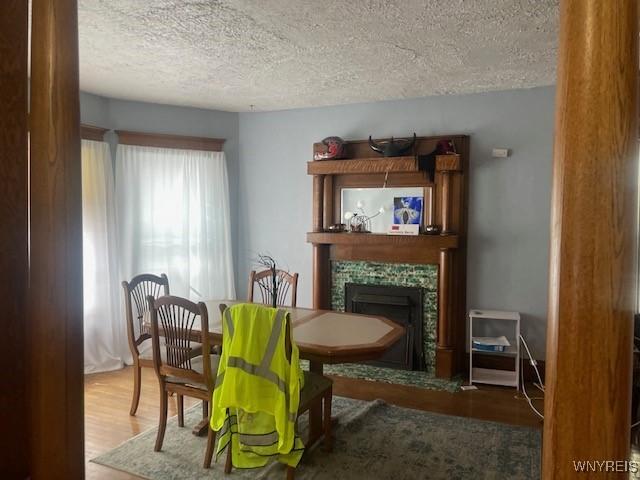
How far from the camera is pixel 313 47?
303 centimetres

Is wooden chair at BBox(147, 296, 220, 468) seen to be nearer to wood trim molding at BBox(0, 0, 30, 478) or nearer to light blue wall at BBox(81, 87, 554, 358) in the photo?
wood trim molding at BBox(0, 0, 30, 478)

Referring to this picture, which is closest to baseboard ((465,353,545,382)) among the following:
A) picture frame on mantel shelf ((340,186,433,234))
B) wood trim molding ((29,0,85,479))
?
picture frame on mantel shelf ((340,186,433,234))

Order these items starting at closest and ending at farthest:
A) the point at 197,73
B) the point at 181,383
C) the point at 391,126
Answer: the point at 181,383, the point at 197,73, the point at 391,126

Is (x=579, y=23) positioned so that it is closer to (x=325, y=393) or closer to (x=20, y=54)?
(x=20, y=54)

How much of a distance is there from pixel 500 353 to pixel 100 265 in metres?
3.67

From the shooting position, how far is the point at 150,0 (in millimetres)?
2346

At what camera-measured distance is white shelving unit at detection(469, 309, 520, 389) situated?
3994 millimetres

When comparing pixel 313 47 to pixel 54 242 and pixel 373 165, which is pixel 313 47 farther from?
pixel 54 242

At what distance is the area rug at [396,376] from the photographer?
4047mm

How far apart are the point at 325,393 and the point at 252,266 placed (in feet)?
8.79

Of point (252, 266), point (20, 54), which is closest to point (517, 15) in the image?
point (20, 54)

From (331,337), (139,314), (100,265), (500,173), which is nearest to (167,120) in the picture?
(100,265)

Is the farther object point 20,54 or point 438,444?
point 438,444

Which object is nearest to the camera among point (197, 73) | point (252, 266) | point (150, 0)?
point (150, 0)
